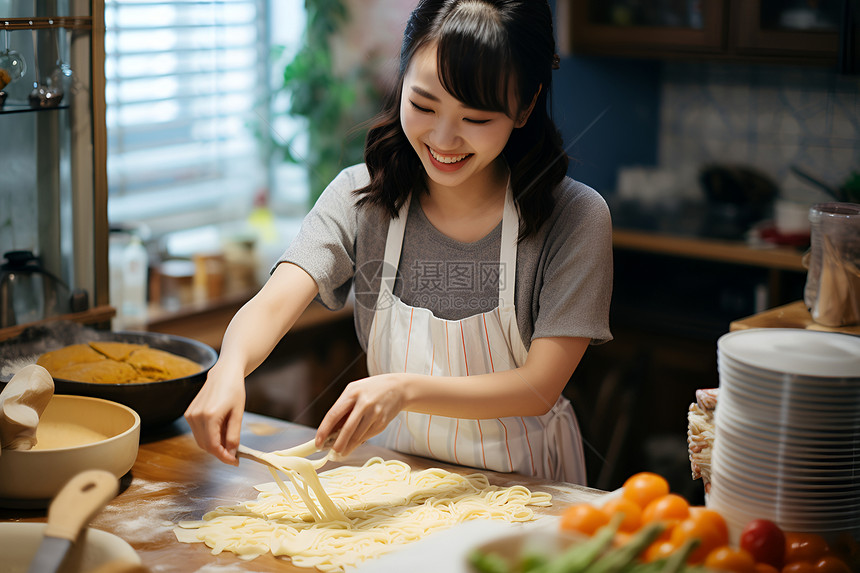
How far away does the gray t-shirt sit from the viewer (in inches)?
49.3

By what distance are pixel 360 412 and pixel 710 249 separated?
188cm

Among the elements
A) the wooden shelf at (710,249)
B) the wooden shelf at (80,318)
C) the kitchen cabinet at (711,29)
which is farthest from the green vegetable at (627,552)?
the kitchen cabinet at (711,29)

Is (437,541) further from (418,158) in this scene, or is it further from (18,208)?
(18,208)

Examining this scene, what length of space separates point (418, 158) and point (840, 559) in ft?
2.70

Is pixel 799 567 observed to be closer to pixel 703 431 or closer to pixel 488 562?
pixel 703 431

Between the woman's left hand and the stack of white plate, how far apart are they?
16.6 inches

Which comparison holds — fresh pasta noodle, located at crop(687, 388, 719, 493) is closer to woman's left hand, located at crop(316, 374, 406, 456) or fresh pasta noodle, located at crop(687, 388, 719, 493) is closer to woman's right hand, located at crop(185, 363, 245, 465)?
woman's left hand, located at crop(316, 374, 406, 456)

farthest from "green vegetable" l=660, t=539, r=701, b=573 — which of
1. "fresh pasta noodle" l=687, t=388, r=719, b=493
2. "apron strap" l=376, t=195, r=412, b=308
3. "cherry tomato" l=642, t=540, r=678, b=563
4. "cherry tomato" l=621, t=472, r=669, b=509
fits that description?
"apron strap" l=376, t=195, r=412, b=308

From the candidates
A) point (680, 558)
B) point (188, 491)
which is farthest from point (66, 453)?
point (680, 558)

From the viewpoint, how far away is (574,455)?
1.41 metres

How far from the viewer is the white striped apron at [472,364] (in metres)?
1.33

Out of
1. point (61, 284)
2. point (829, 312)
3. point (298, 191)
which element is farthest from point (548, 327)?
point (298, 191)

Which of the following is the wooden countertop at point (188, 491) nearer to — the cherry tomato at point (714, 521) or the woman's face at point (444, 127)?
the cherry tomato at point (714, 521)

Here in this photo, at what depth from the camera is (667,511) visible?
0.91m
